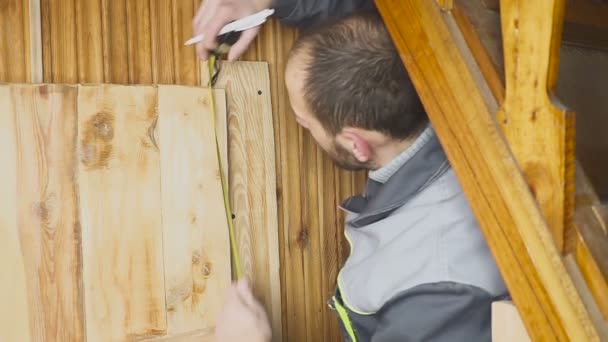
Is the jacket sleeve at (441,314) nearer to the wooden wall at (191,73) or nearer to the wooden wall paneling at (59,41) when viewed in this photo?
the wooden wall at (191,73)

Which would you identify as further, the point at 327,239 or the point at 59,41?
the point at 327,239

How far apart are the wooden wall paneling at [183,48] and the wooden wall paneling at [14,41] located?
0.77 feet

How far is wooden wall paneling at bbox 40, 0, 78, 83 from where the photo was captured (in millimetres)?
914

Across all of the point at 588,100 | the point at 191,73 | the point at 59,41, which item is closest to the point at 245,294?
the point at 191,73

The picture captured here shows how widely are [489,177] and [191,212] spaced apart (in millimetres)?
523

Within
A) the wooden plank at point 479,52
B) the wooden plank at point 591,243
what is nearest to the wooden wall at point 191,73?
the wooden plank at point 479,52

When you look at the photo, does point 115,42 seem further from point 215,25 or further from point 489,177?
point 489,177

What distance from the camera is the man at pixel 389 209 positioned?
2.68 feet

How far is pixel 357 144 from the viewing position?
963mm

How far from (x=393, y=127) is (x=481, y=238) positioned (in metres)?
0.22

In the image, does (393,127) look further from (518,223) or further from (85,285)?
(85,285)

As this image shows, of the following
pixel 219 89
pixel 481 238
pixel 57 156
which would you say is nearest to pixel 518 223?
pixel 481 238

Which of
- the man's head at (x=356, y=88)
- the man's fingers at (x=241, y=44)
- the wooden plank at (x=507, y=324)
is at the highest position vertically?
the man's fingers at (x=241, y=44)

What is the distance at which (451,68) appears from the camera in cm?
74
